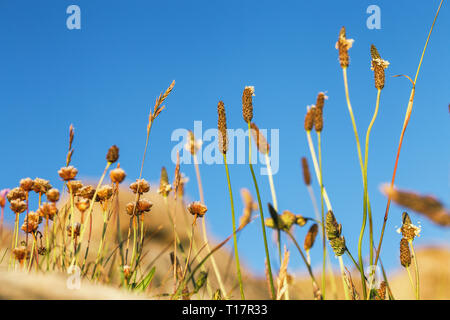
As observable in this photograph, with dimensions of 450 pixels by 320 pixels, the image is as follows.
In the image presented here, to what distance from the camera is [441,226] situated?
125 cm

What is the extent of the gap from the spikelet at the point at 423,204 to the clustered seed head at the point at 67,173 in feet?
5.10

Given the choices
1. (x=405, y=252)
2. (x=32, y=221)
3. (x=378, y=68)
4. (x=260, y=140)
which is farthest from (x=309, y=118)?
(x=32, y=221)

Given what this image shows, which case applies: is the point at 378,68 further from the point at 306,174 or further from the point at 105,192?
the point at 105,192

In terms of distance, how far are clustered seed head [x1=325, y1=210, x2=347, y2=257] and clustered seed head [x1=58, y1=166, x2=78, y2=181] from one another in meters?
1.28

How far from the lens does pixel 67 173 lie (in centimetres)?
215

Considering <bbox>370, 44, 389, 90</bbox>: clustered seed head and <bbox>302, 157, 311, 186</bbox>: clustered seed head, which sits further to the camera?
<bbox>302, 157, 311, 186</bbox>: clustered seed head

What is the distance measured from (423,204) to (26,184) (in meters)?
1.97

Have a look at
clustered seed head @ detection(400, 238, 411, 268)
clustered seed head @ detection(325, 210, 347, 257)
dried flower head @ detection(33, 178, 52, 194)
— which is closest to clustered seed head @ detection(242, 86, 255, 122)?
clustered seed head @ detection(325, 210, 347, 257)

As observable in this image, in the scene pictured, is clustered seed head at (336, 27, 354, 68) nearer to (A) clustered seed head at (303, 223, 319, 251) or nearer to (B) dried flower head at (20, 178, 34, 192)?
(A) clustered seed head at (303, 223, 319, 251)

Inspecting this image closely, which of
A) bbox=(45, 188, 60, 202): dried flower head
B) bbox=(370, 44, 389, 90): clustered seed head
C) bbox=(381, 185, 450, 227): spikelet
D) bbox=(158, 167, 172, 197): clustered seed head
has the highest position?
bbox=(370, 44, 389, 90): clustered seed head

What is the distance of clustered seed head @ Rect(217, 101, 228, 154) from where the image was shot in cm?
183

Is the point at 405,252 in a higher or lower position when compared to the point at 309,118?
lower
